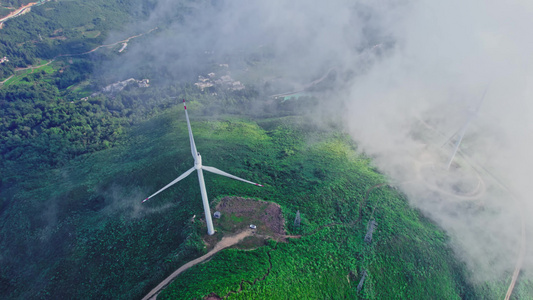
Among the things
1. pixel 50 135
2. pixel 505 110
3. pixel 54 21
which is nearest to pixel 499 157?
pixel 505 110

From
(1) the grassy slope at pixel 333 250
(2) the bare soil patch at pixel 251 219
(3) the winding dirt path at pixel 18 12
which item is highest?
(3) the winding dirt path at pixel 18 12

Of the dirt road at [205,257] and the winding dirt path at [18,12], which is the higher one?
the winding dirt path at [18,12]

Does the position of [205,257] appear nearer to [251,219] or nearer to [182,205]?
[251,219]

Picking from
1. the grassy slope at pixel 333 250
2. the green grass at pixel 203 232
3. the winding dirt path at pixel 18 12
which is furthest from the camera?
the winding dirt path at pixel 18 12

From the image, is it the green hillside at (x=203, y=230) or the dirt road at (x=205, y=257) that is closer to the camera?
the dirt road at (x=205, y=257)

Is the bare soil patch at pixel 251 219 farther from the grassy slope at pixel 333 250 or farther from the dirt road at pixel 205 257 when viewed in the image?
the grassy slope at pixel 333 250

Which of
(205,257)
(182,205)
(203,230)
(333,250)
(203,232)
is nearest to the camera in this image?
(205,257)

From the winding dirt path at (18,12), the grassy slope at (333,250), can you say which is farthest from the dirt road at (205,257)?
the winding dirt path at (18,12)

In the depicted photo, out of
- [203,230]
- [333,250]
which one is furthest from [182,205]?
[333,250]

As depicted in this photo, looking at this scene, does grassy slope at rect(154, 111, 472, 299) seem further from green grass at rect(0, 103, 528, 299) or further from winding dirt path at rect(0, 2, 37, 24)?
winding dirt path at rect(0, 2, 37, 24)

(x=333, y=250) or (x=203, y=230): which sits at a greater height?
(x=203, y=230)

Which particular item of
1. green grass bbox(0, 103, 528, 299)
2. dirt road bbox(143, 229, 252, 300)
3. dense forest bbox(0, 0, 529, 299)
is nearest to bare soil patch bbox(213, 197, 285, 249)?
dirt road bbox(143, 229, 252, 300)
